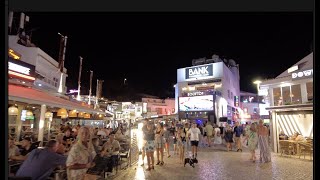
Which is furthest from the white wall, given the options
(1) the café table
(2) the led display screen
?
(2) the led display screen

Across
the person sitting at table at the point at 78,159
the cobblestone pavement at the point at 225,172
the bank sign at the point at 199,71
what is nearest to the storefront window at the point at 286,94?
the cobblestone pavement at the point at 225,172

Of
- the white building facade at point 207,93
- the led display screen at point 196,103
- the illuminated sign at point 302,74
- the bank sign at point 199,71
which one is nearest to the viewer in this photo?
the illuminated sign at point 302,74

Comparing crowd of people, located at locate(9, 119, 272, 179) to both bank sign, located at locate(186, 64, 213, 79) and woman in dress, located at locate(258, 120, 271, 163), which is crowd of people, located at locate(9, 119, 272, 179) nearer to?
woman in dress, located at locate(258, 120, 271, 163)

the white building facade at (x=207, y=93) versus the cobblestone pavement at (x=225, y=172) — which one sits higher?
the white building facade at (x=207, y=93)

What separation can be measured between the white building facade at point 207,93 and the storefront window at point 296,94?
73.3 ft

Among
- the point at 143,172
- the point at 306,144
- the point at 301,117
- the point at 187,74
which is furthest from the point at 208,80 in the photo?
the point at 143,172

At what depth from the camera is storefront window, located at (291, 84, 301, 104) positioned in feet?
49.7

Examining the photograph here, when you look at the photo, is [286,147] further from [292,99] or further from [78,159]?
[78,159]

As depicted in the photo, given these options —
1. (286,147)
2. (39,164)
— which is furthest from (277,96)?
(39,164)

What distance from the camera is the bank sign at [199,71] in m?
51.8

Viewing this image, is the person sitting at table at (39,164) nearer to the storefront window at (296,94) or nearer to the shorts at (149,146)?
the shorts at (149,146)

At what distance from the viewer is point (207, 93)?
43.2 metres
